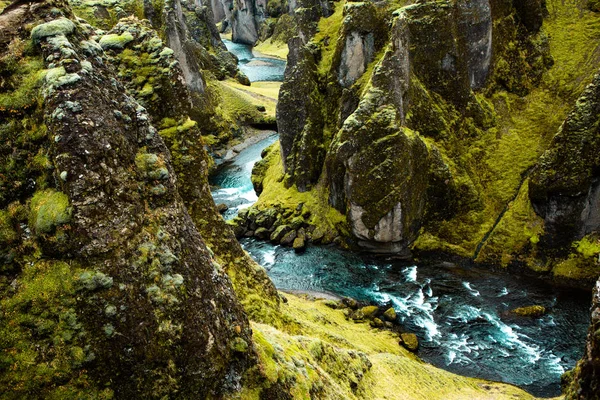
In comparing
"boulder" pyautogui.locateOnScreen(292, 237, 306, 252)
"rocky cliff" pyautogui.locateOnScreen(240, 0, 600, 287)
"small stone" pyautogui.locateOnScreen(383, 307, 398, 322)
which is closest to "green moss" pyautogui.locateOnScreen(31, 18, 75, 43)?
"small stone" pyautogui.locateOnScreen(383, 307, 398, 322)

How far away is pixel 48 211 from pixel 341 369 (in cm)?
1494

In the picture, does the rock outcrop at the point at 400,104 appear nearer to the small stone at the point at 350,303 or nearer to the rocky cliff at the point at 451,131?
the rocky cliff at the point at 451,131

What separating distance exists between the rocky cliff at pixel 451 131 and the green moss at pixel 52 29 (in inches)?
1609

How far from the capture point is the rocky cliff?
4597 cm

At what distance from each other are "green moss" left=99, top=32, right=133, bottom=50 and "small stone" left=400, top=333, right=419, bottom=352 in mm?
31154

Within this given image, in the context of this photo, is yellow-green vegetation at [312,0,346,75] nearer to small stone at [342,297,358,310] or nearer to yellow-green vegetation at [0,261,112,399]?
small stone at [342,297,358,310]

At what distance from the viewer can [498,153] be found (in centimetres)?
5519

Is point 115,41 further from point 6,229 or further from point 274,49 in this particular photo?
point 274,49

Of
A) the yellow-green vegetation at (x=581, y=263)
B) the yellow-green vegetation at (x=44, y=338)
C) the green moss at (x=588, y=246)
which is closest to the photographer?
the yellow-green vegetation at (x=44, y=338)

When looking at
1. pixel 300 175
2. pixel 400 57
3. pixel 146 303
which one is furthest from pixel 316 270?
pixel 146 303

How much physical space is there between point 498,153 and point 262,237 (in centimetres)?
3248

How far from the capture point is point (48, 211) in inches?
421

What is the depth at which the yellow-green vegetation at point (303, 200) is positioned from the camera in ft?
189

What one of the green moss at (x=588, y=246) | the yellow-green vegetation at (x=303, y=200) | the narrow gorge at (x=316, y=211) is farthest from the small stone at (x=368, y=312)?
the green moss at (x=588, y=246)
